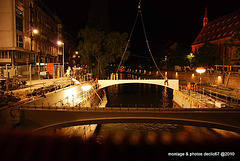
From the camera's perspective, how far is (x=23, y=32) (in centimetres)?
2975

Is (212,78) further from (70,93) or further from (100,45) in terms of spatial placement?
(70,93)

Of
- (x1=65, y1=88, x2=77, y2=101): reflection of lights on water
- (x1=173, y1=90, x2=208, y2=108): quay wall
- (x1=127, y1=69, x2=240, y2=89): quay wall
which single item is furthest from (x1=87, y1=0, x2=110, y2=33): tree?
(x1=127, y1=69, x2=240, y2=89): quay wall

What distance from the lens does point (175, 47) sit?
8419 cm

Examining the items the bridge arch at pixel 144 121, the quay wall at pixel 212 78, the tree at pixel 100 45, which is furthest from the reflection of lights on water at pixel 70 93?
the quay wall at pixel 212 78

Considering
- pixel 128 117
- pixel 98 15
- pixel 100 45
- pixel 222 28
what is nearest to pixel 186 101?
pixel 128 117

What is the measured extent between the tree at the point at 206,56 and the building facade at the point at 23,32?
37300 millimetres

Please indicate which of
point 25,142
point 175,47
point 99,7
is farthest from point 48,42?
point 175,47

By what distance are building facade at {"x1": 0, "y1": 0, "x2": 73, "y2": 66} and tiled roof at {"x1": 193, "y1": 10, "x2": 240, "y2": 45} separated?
51.3 metres

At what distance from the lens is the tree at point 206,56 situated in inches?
2035

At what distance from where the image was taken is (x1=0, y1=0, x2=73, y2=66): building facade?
86.9 ft

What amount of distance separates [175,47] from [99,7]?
5238 centimetres

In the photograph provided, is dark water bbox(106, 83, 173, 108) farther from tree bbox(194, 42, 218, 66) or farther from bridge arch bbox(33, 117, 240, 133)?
bridge arch bbox(33, 117, 240, 133)

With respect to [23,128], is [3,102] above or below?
above

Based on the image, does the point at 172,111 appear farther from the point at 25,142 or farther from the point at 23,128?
the point at 25,142
